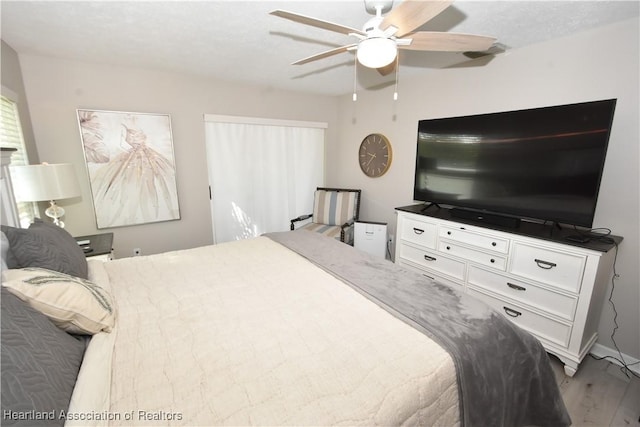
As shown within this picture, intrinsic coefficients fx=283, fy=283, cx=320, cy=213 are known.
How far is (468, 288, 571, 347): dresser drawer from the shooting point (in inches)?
78.6

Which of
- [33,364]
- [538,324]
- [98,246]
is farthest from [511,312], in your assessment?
[98,246]

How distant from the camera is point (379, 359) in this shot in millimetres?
1090

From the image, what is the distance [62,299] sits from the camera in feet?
3.60

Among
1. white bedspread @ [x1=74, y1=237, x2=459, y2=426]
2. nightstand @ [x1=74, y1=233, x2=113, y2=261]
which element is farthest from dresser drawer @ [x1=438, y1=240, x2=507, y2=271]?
nightstand @ [x1=74, y1=233, x2=113, y2=261]

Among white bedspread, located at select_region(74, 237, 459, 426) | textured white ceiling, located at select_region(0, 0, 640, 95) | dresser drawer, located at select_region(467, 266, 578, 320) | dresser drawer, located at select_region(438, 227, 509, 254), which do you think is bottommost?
dresser drawer, located at select_region(467, 266, 578, 320)

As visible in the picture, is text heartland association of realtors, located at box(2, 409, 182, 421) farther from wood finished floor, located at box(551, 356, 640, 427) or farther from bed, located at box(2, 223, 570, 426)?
wood finished floor, located at box(551, 356, 640, 427)

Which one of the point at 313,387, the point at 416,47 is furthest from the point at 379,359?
the point at 416,47

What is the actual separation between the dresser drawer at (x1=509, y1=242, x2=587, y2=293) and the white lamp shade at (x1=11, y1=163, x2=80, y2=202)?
3555mm

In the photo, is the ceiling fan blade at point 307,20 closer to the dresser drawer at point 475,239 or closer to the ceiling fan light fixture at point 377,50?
the ceiling fan light fixture at point 377,50

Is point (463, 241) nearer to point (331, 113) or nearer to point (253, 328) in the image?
point (253, 328)

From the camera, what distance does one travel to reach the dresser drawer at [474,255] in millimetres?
2268

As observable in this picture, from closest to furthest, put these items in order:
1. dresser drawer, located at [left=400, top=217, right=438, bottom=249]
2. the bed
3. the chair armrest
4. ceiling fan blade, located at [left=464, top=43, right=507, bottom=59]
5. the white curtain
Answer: the bed < ceiling fan blade, located at [left=464, top=43, right=507, bottom=59] < dresser drawer, located at [left=400, top=217, right=438, bottom=249] < the white curtain < the chair armrest

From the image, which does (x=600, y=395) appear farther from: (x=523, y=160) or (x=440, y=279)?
(x=523, y=160)

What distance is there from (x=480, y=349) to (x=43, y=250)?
2.07m
